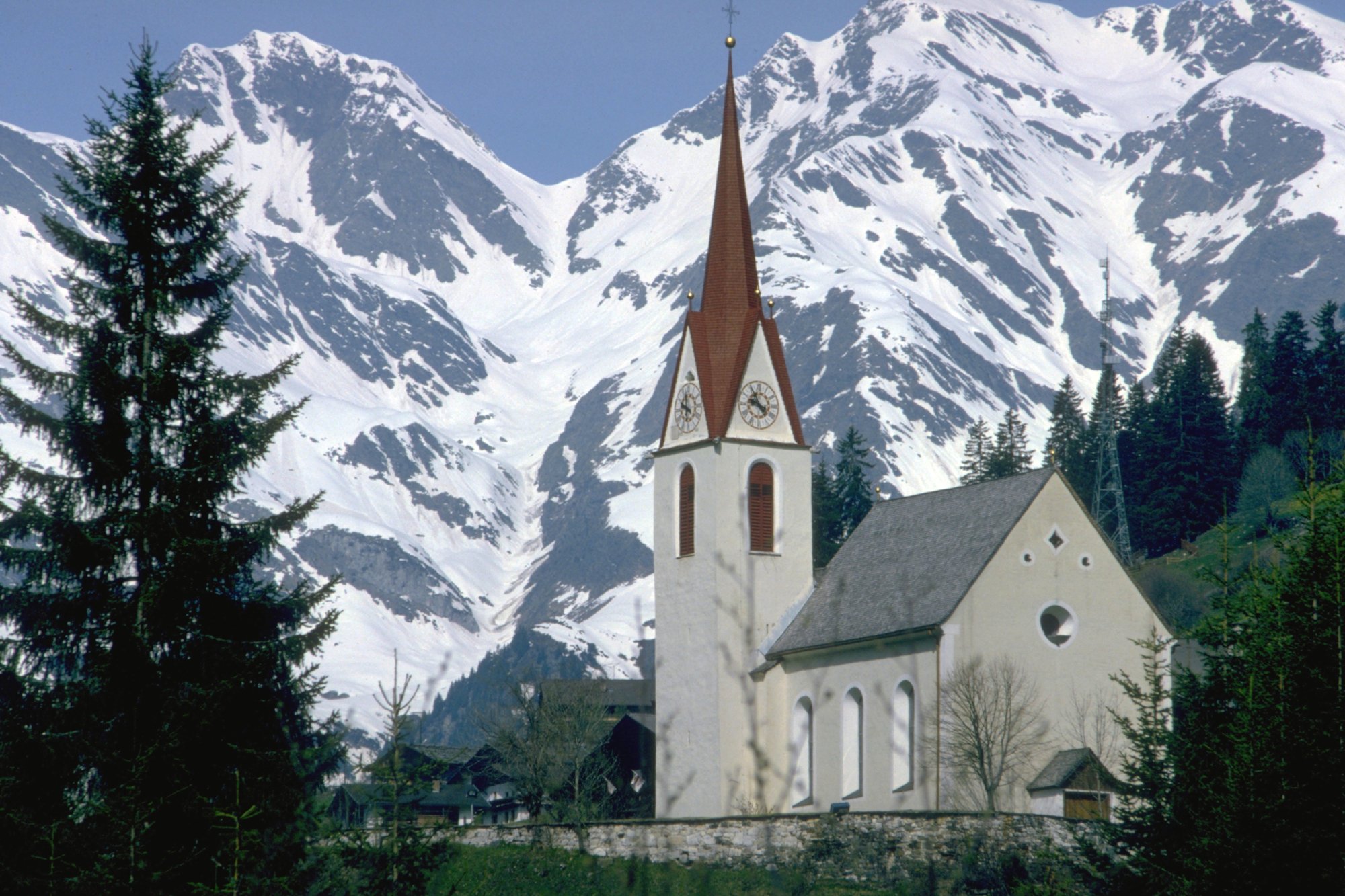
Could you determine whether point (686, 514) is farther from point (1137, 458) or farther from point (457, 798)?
point (1137, 458)

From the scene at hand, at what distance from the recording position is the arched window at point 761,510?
205 ft

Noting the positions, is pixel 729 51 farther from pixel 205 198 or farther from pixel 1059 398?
pixel 1059 398

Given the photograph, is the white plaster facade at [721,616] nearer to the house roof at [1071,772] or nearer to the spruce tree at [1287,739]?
the house roof at [1071,772]

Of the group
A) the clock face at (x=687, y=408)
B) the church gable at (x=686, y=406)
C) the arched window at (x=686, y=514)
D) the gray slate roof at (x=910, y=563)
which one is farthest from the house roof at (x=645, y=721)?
the gray slate roof at (x=910, y=563)

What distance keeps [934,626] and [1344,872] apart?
27.5 metres

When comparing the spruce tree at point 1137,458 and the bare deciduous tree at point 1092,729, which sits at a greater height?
the spruce tree at point 1137,458

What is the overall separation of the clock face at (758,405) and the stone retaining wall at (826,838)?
17509mm

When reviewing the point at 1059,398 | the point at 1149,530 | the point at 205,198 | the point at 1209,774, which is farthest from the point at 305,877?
the point at 1059,398

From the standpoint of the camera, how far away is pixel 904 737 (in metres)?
54.6

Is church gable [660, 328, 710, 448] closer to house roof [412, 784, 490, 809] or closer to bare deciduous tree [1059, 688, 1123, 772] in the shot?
bare deciduous tree [1059, 688, 1123, 772]

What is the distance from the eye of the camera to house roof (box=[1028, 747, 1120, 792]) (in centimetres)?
5084

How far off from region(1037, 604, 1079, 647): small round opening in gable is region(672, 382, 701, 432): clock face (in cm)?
1395

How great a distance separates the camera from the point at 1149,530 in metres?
122

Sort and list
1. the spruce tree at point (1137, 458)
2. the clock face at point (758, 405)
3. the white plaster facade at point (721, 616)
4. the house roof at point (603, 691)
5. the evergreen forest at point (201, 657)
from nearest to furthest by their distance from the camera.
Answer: the evergreen forest at point (201, 657)
the white plaster facade at point (721, 616)
the clock face at point (758, 405)
the house roof at point (603, 691)
the spruce tree at point (1137, 458)
